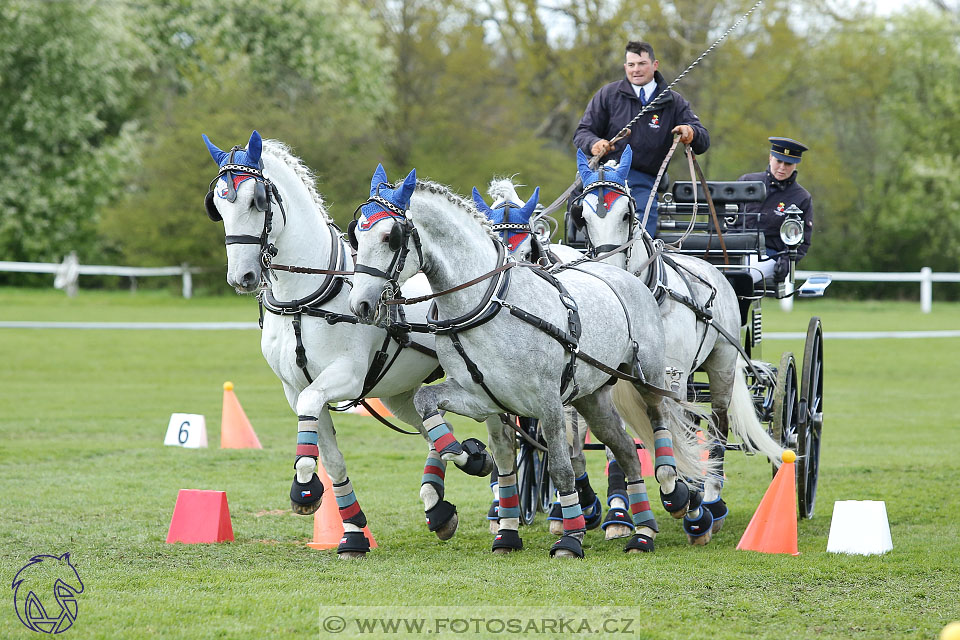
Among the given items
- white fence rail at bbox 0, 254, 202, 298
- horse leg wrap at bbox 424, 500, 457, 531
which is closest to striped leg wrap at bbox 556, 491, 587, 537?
horse leg wrap at bbox 424, 500, 457, 531

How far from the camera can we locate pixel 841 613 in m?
4.71

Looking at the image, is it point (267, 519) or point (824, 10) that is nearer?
point (267, 519)

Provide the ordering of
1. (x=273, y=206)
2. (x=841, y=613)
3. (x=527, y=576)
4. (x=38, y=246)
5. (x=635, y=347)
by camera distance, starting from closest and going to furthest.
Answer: (x=841, y=613) → (x=527, y=576) → (x=273, y=206) → (x=635, y=347) → (x=38, y=246)

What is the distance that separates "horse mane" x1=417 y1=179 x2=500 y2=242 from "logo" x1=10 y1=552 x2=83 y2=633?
240cm

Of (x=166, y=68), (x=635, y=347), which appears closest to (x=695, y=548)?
(x=635, y=347)

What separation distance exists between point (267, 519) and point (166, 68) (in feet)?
104

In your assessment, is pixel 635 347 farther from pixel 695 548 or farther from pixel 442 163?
pixel 442 163

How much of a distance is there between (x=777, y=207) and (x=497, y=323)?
3.47 metres

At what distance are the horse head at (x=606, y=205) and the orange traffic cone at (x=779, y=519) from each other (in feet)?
5.06

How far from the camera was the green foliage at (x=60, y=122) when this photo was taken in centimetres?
3108

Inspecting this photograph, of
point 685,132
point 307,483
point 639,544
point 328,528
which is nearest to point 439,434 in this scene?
point 307,483

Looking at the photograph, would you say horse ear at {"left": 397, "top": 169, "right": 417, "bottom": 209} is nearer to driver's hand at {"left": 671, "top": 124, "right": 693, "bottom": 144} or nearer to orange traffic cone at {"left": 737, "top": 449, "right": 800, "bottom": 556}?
driver's hand at {"left": 671, "top": 124, "right": 693, "bottom": 144}

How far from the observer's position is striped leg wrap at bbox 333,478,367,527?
5965mm

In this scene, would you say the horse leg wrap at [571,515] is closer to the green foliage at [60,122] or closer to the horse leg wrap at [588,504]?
the horse leg wrap at [588,504]
